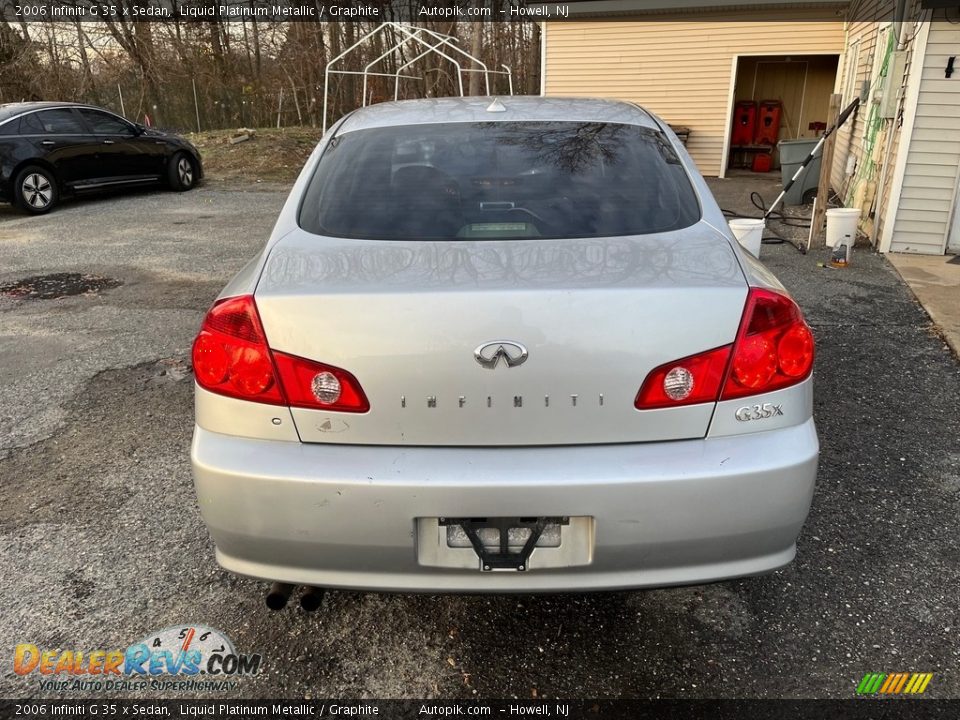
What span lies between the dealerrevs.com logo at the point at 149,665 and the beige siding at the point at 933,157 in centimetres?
752

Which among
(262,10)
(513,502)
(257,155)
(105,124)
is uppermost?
(262,10)

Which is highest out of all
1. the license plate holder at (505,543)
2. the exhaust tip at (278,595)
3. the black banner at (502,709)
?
the license plate holder at (505,543)

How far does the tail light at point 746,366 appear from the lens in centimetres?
175

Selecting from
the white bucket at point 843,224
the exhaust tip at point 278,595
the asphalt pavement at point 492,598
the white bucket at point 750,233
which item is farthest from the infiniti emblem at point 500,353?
the white bucket at point 843,224

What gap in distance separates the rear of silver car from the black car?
10021mm

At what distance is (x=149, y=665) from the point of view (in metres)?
2.12

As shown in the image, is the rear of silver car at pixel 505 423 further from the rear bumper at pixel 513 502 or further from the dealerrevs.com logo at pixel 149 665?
the dealerrevs.com logo at pixel 149 665

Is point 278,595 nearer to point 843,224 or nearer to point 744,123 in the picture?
point 843,224

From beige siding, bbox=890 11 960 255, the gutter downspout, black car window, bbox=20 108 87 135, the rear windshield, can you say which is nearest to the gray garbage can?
the gutter downspout

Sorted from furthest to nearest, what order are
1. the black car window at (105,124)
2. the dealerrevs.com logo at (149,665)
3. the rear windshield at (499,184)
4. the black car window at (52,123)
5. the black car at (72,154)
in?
the black car window at (105,124) → the black car window at (52,123) → the black car at (72,154) → the rear windshield at (499,184) → the dealerrevs.com logo at (149,665)

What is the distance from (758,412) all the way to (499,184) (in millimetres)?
1167

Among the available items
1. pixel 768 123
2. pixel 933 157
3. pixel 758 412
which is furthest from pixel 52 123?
pixel 768 123

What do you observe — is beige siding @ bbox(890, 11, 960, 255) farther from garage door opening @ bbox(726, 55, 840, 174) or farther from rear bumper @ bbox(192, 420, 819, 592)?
garage door opening @ bbox(726, 55, 840, 174)

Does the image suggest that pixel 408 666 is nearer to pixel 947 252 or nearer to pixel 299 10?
pixel 947 252
